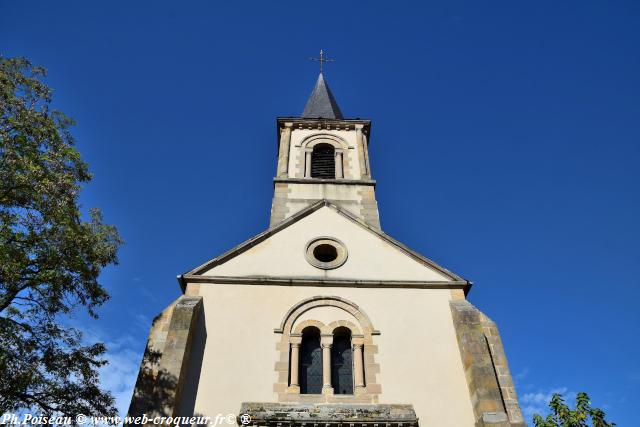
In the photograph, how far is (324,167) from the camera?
19203 mm

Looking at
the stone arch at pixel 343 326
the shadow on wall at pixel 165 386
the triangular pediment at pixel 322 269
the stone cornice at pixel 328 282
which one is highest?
the triangular pediment at pixel 322 269

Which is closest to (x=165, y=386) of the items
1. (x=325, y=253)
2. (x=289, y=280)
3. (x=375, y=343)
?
(x=289, y=280)

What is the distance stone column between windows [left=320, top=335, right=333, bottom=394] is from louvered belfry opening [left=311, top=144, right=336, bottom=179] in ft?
27.9

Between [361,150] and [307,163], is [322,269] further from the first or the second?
[361,150]

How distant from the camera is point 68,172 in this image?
11.3m

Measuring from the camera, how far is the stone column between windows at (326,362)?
10.6 metres

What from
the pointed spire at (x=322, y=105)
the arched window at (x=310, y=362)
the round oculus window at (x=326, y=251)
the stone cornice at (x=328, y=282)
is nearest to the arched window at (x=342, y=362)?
the arched window at (x=310, y=362)

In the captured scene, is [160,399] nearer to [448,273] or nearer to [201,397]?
[201,397]

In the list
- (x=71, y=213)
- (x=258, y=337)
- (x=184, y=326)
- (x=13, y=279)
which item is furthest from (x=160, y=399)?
(x=71, y=213)

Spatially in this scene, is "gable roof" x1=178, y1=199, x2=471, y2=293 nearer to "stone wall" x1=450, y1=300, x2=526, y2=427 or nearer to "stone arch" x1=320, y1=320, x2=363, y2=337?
"stone wall" x1=450, y1=300, x2=526, y2=427

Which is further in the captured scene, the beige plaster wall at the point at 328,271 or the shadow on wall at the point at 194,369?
the beige plaster wall at the point at 328,271

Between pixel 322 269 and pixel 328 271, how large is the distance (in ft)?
0.56

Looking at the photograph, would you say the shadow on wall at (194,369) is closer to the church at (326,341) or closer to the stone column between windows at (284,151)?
the church at (326,341)

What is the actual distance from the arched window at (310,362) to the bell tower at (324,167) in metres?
4.66
